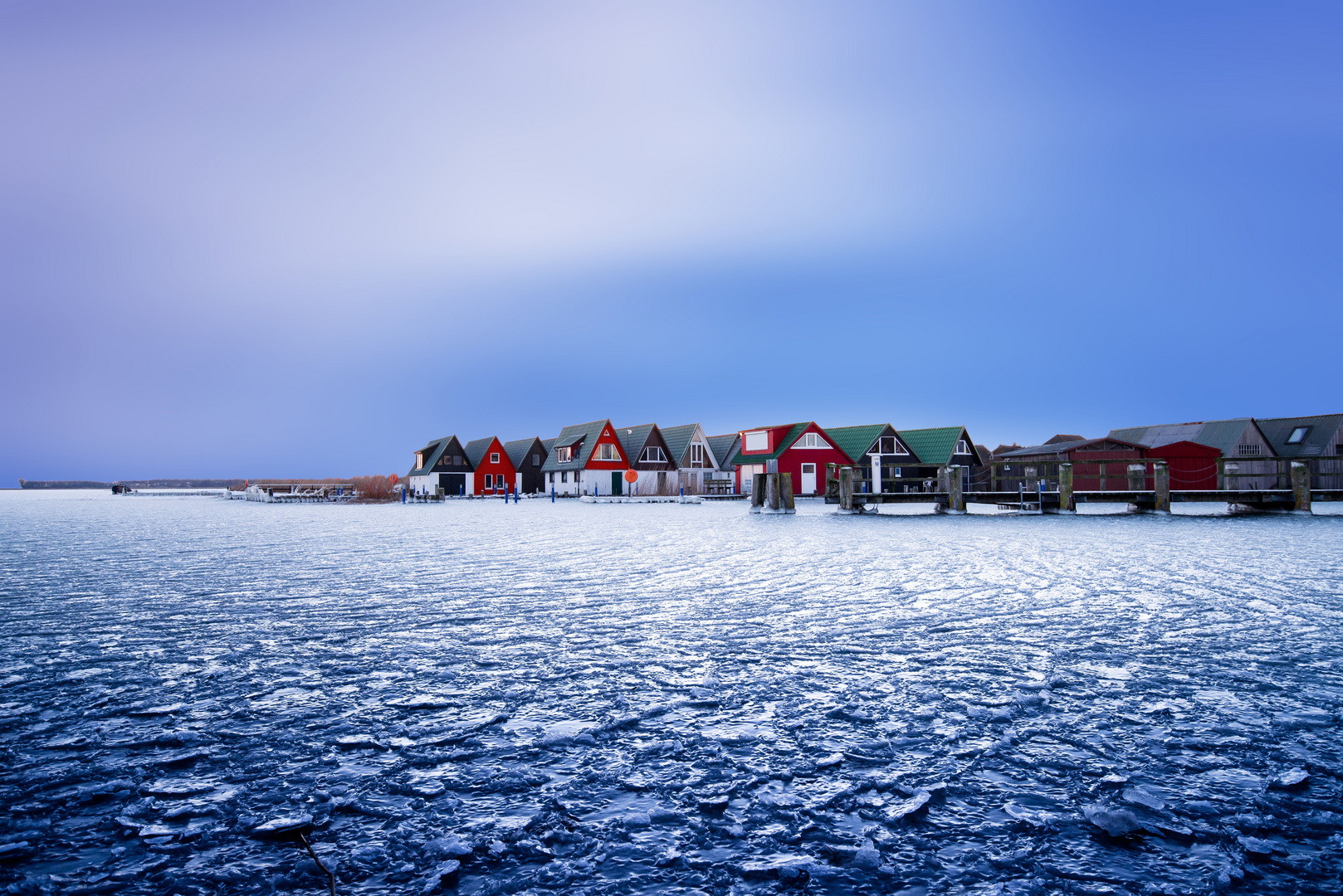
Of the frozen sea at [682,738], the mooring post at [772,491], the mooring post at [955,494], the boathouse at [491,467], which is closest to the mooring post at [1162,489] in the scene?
the mooring post at [955,494]

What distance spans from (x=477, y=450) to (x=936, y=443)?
150 feet

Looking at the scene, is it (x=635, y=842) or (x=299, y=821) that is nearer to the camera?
(x=635, y=842)

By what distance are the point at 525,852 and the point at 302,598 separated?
35.3ft

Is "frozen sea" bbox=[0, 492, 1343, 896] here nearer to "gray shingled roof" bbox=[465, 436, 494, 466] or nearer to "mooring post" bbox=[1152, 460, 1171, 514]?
"mooring post" bbox=[1152, 460, 1171, 514]

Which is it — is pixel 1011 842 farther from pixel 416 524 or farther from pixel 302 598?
pixel 416 524

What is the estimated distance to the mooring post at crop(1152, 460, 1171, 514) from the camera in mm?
37219

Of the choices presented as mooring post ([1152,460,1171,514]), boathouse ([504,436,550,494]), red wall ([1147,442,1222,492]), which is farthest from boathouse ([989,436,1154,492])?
boathouse ([504,436,550,494])

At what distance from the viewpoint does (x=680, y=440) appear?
7719cm

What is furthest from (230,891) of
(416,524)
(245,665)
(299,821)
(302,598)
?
(416,524)

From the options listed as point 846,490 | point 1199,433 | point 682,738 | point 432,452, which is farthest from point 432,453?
point 682,738

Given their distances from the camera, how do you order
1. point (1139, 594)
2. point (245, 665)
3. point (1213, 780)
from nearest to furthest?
point (1213, 780) → point (245, 665) → point (1139, 594)

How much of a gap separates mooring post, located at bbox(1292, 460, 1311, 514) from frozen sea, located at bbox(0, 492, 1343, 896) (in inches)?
1078

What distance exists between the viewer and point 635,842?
4.54 metres

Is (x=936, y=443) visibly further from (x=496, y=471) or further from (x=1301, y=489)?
(x=496, y=471)
